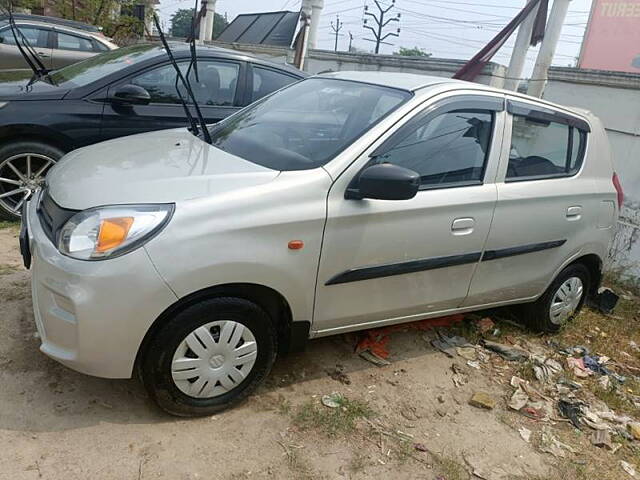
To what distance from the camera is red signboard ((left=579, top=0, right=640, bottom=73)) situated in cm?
958

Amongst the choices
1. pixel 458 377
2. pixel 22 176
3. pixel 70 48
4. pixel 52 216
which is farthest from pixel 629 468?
pixel 70 48

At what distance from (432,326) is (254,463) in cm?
192

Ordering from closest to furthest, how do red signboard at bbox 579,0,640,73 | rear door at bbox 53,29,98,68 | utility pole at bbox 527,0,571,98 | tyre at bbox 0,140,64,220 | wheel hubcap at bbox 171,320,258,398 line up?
1. wheel hubcap at bbox 171,320,258,398
2. tyre at bbox 0,140,64,220
3. utility pole at bbox 527,0,571,98
4. red signboard at bbox 579,0,640,73
5. rear door at bbox 53,29,98,68

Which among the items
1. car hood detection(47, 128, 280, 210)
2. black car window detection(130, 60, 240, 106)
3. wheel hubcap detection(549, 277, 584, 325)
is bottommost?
wheel hubcap detection(549, 277, 584, 325)

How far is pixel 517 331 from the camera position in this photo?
13.9 ft

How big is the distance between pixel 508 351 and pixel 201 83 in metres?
3.46

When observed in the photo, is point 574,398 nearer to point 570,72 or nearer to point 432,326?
point 432,326

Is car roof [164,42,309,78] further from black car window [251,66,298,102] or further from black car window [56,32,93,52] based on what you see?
black car window [56,32,93,52]

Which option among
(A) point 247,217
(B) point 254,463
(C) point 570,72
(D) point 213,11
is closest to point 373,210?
(A) point 247,217

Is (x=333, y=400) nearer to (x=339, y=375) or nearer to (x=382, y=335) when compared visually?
(x=339, y=375)

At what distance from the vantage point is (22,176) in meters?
4.50

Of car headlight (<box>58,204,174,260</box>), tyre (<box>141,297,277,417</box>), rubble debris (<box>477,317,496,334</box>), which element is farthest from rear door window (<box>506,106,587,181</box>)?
car headlight (<box>58,204,174,260</box>)

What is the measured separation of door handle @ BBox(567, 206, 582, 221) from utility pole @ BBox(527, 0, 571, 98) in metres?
4.09

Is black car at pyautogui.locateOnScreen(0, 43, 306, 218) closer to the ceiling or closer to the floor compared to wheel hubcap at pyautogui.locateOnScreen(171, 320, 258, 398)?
closer to the ceiling
